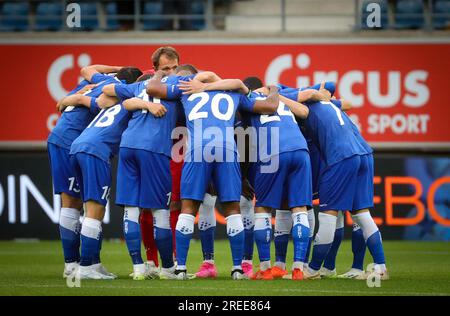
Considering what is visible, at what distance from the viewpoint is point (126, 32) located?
19578 millimetres

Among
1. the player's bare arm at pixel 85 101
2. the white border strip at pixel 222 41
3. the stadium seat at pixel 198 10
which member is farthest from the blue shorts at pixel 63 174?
the stadium seat at pixel 198 10

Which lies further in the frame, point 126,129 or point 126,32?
point 126,32

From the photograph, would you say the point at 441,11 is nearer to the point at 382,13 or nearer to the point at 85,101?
the point at 382,13

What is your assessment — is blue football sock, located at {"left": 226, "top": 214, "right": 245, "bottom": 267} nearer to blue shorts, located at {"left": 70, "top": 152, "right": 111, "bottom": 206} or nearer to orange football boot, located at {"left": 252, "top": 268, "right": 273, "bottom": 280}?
orange football boot, located at {"left": 252, "top": 268, "right": 273, "bottom": 280}

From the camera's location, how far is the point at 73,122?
10656 millimetres

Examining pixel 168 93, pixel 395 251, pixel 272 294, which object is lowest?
pixel 395 251

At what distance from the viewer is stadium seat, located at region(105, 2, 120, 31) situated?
20.7 m

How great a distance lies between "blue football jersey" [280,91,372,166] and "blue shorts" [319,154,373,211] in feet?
0.28

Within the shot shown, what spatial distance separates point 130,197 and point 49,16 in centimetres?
1196

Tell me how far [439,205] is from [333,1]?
5943 millimetres

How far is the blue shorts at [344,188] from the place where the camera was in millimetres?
9898
